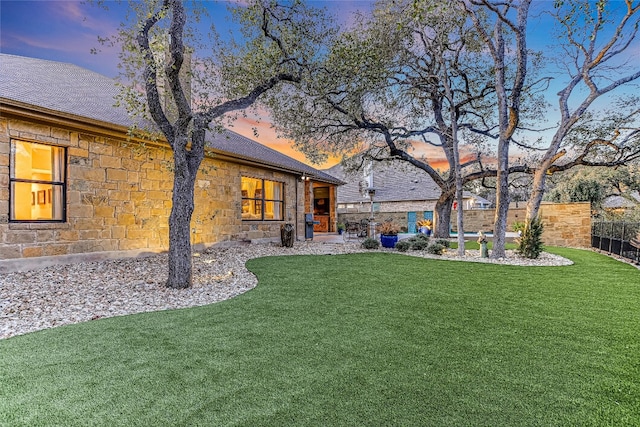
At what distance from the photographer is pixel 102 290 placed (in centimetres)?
518

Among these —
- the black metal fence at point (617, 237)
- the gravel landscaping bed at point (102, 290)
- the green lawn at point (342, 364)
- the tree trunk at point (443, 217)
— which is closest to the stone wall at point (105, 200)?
the gravel landscaping bed at point (102, 290)

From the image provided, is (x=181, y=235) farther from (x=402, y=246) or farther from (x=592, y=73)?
(x=592, y=73)

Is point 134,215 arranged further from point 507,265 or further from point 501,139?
point 501,139

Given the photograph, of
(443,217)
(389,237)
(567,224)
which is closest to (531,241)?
(389,237)

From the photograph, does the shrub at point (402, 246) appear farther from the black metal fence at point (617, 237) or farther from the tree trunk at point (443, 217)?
the black metal fence at point (617, 237)

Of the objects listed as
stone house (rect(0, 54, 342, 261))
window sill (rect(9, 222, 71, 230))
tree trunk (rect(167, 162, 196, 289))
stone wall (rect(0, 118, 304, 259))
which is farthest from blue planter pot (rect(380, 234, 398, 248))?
window sill (rect(9, 222, 71, 230))

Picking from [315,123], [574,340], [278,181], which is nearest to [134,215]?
[278,181]

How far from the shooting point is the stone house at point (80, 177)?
5911 millimetres

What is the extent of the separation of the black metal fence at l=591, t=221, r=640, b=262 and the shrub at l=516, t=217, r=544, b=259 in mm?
2005

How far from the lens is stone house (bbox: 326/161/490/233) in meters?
24.2

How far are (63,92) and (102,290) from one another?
17.5ft

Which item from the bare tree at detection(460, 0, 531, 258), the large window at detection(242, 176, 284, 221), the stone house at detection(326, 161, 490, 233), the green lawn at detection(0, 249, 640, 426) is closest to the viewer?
the green lawn at detection(0, 249, 640, 426)

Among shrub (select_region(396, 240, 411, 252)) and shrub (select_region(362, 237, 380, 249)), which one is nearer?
shrub (select_region(396, 240, 411, 252))

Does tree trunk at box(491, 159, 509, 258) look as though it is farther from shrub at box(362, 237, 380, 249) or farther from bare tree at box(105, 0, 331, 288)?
bare tree at box(105, 0, 331, 288)
